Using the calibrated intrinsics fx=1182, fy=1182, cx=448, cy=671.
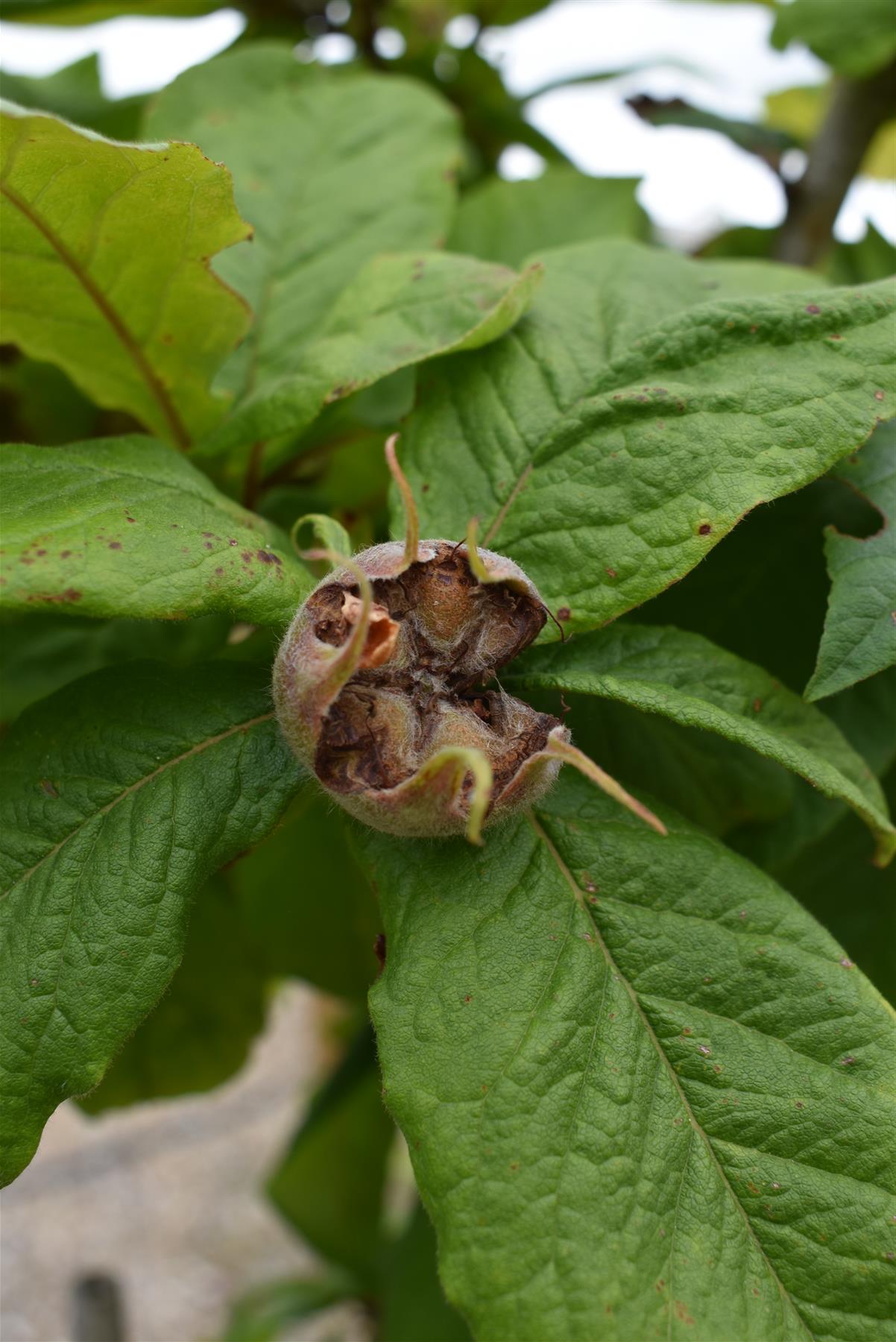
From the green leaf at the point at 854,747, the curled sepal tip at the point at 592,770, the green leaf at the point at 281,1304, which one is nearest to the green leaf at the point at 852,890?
the green leaf at the point at 854,747

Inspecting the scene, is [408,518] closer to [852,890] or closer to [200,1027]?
[852,890]

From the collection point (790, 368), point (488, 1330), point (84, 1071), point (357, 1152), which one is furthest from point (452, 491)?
point (357, 1152)

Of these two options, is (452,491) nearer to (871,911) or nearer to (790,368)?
(790,368)

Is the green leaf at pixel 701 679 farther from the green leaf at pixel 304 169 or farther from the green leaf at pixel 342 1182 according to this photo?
the green leaf at pixel 342 1182

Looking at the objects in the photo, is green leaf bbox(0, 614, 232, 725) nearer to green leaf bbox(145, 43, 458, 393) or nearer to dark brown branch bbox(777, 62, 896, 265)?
green leaf bbox(145, 43, 458, 393)

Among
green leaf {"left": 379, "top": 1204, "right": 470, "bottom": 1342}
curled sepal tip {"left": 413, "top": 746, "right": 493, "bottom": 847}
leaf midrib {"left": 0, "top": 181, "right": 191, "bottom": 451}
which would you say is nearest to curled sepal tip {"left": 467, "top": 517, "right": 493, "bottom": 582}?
curled sepal tip {"left": 413, "top": 746, "right": 493, "bottom": 847}

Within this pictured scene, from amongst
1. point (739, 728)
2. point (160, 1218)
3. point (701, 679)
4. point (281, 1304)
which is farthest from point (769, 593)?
point (160, 1218)
